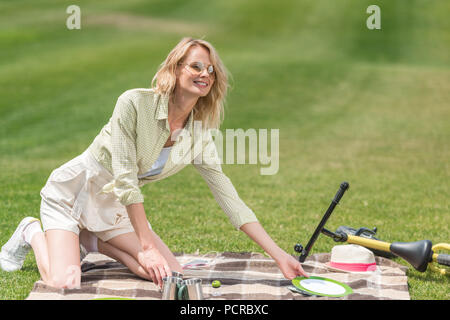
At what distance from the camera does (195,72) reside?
12.5 ft

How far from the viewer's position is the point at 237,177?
893 centimetres

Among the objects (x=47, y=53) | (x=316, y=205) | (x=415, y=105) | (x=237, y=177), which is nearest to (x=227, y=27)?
(x=47, y=53)

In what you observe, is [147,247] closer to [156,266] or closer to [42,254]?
[156,266]

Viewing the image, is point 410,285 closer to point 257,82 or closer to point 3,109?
point 3,109

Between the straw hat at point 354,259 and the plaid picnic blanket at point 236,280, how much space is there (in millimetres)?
74

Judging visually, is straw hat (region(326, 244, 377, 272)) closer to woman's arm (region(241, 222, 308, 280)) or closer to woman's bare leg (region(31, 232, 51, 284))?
Answer: woman's arm (region(241, 222, 308, 280))

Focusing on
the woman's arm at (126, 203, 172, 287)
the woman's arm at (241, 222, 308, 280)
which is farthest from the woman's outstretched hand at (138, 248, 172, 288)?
the woman's arm at (241, 222, 308, 280)

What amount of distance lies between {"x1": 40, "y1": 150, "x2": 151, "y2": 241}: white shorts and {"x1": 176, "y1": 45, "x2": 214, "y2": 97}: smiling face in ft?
2.55

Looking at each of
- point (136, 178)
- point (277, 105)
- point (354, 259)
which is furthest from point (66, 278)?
point (277, 105)

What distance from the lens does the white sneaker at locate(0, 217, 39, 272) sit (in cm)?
431

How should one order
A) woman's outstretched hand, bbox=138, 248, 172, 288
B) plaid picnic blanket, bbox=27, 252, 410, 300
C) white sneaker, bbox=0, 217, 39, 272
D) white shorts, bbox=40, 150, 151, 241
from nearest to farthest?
woman's outstretched hand, bbox=138, 248, 172, 288, plaid picnic blanket, bbox=27, 252, 410, 300, white shorts, bbox=40, 150, 151, 241, white sneaker, bbox=0, 217, 39, 272

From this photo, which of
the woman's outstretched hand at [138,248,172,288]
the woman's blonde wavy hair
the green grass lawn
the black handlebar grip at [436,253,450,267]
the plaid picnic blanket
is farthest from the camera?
the green grass lawn

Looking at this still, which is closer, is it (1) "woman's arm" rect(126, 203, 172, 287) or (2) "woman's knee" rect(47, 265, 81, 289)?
(1) "woman's arm" rect(126, 203, 172, 287)
